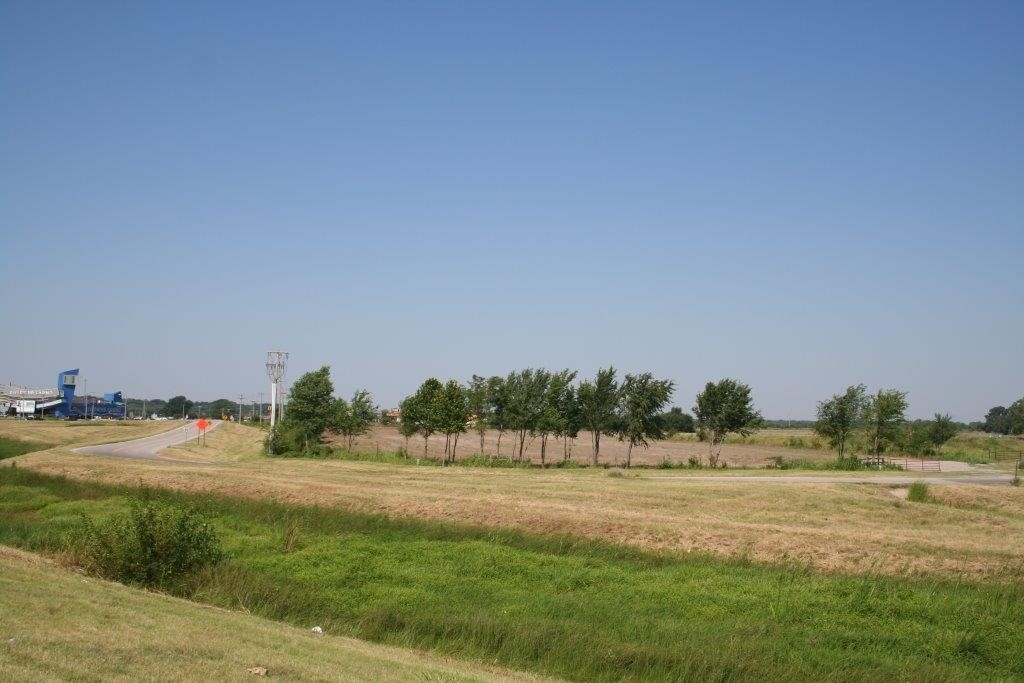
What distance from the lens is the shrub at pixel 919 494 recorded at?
125 feet

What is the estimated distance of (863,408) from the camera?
70500 millimetres

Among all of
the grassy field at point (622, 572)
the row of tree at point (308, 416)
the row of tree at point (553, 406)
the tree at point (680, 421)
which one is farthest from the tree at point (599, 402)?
the tree at point (680, 421)

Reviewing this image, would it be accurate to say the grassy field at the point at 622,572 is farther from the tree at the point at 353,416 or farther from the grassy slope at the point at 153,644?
the tree at the point at 353,416

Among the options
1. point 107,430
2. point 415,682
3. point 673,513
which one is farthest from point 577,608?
point 107,430

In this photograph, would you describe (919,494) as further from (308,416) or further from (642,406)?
(308,416)

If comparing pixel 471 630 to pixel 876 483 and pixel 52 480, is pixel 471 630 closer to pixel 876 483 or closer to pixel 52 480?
pixel 52 480

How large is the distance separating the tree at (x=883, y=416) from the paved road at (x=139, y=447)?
56.1 m

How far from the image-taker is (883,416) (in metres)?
69.6

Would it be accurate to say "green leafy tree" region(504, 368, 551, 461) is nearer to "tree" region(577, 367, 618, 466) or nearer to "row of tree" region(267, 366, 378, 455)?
"tree" region(577, 367, 618, 466)

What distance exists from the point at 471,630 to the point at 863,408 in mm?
61644

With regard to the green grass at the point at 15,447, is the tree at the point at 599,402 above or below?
above

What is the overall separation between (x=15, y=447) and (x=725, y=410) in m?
54.5

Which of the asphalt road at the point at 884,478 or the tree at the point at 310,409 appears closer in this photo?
the asphalt road at the point at 884,478

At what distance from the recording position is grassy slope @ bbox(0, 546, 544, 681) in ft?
31.8
